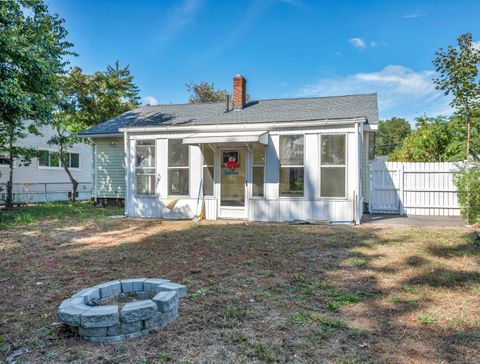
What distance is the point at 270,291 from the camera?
444 centimetres

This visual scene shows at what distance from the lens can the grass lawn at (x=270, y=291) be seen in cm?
294

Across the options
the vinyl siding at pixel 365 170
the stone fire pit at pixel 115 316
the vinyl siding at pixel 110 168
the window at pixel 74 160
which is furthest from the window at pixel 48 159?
the stone fire pit at pixel 115 316

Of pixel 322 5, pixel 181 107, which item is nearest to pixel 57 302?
pixel 181 107

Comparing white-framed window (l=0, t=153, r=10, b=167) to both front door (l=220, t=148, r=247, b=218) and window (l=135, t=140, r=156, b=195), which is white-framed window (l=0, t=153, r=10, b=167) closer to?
window (l=135, t=140, r=156, b=195)

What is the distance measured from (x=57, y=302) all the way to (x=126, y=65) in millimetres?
22998

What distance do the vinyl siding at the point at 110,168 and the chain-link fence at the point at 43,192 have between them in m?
4.28

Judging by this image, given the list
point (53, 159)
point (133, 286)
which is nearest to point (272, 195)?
point (133, 286)

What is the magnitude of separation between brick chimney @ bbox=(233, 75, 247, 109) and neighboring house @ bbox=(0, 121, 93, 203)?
9.87 metres

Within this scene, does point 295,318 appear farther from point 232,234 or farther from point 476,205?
point 476,205

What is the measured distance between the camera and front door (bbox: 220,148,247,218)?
11.0 m

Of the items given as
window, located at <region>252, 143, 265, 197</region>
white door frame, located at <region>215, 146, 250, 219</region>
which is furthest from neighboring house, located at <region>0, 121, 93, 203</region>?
window, located at <region>252, 143, 265, 197</region>

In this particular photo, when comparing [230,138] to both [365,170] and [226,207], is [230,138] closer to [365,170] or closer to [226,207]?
[226,207]

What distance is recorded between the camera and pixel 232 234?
8.31 m

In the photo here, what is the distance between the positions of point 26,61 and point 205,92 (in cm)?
2076
